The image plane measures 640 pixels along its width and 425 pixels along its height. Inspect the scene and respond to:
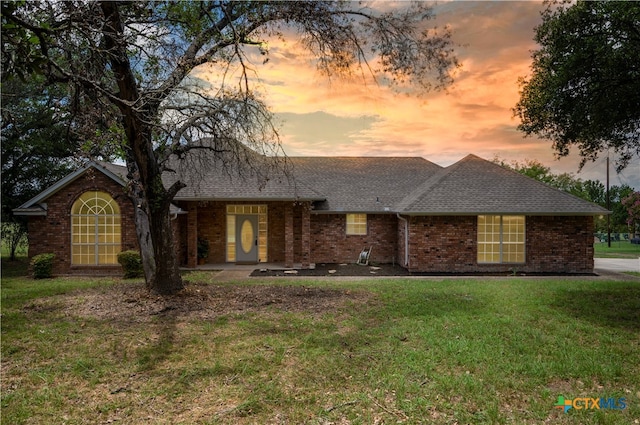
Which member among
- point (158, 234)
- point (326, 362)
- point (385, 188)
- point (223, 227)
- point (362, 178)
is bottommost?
point (326, 362)

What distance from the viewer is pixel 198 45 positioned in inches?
390

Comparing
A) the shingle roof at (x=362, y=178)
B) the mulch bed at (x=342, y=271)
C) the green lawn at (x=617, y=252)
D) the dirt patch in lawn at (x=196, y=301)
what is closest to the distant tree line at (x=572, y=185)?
the green lawn at (x=617, y=252)

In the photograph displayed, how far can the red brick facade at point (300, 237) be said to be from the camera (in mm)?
15539

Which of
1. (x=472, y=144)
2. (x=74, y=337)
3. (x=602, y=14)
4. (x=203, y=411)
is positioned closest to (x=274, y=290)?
(x=74, y=337)

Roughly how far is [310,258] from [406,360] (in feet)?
42.9

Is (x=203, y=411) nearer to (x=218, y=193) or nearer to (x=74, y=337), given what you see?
(x=74, y=337)

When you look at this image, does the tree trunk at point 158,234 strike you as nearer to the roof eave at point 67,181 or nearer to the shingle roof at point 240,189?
the roof eave at point 67,181

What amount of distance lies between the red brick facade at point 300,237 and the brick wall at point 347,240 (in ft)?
2.37

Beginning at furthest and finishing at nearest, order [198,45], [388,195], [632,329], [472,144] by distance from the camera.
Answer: [472,144]
[388,195]
[198,45]
[632,329]

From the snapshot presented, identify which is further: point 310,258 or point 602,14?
point 310,258

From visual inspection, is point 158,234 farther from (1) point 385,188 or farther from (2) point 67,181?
(1) point 385,188

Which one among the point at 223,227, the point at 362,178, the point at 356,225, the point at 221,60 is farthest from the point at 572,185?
the point at 221,60

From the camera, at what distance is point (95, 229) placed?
15.8m

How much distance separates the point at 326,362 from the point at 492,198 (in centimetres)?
1333
